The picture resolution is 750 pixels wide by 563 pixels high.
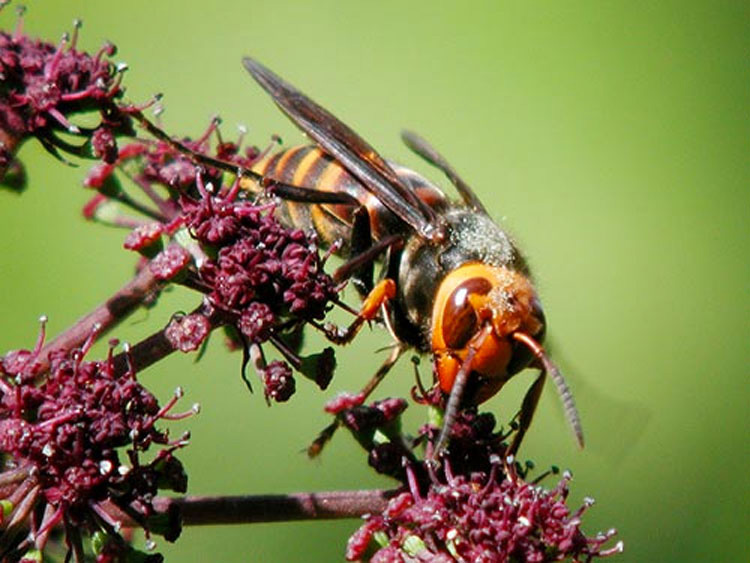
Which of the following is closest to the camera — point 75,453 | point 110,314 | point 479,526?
point 75,453

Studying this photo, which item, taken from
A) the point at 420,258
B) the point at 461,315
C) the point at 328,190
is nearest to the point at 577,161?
the point at 328,190

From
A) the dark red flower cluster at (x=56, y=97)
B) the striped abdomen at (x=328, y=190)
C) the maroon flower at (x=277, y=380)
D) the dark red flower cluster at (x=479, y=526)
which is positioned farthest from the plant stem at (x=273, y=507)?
the dark red flower cluster at (x=56, y=97)

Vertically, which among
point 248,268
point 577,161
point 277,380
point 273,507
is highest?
point 577,161

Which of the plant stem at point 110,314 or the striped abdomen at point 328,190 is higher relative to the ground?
the striped abdomen at point 328,190

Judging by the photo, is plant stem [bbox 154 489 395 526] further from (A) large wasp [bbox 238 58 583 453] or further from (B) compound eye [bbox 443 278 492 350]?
(B) compound eye [bbox 443 278 492 350]

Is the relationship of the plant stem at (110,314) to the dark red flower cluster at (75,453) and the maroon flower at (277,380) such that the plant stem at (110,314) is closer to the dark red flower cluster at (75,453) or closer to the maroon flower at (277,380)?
the dark red flower cluster at (75,453)

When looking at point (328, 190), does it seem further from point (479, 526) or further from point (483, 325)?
point (479, 526)
